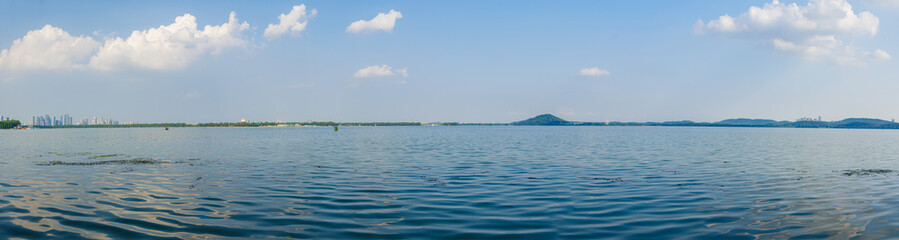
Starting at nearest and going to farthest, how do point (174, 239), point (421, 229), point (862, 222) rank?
point (174, 239), point (421, 229), point (862, 222)

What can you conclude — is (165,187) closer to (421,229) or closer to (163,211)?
(163,211)

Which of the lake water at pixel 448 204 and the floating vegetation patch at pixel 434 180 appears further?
the floating vegetation patch at pixel 434 180

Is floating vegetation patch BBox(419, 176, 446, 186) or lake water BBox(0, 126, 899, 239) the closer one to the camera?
lake water BBox(0, 126, 899, 239)

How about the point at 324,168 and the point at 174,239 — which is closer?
the point at 174,239

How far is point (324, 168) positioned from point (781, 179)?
31.1 meters

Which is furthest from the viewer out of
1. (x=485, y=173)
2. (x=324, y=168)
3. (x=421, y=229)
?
(x=324, y=168)

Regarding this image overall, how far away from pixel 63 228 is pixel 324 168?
72.4 ft

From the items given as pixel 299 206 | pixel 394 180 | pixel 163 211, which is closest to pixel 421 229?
pixel 299 206

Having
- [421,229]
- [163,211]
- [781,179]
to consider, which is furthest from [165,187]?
[781,179]

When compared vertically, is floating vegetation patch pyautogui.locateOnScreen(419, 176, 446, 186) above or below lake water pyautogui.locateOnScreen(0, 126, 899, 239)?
above

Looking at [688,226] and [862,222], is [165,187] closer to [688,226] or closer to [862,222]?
[688,226]

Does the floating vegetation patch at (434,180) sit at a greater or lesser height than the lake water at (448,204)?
greater

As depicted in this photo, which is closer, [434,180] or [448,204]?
[448,204]

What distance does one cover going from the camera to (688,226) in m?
16.4
